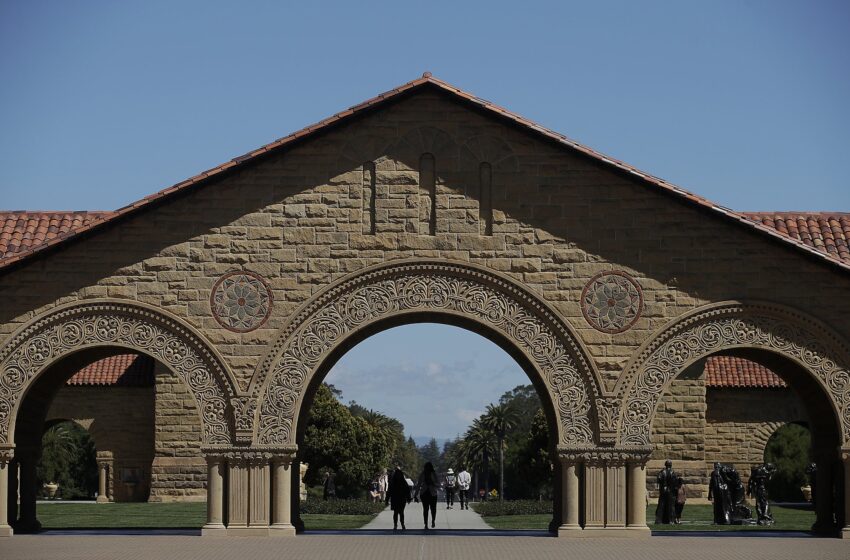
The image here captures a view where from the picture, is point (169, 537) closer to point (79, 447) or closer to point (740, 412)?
point (740, 412)

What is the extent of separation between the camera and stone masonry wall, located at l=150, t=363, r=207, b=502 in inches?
1574

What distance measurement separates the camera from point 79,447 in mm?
68312

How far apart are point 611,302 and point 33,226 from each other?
10680 millimetres

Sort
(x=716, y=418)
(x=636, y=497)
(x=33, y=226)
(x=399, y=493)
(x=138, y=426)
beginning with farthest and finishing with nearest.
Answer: (x=138, y=426) < (x=716, y=418) < (x=399, y=493) < (x=33, y=226) < (x=636, y=497)

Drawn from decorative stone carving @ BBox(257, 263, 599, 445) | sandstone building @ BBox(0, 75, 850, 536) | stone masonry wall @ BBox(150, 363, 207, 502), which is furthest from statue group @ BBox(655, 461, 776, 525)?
stone masonry wall @ BBox(150, 363, 207, 502)

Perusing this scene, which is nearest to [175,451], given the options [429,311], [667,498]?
[667,498]

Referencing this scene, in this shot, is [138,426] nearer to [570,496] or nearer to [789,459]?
[570,496]

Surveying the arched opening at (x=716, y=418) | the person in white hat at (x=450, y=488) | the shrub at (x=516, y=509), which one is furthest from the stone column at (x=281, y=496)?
the person in white hat at (x=450, y=488)

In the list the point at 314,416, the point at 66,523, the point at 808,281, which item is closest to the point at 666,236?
the point at 808,281

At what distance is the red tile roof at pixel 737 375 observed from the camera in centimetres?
3988

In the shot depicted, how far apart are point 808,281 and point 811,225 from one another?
7.39 ft

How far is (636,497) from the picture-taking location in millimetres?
23562

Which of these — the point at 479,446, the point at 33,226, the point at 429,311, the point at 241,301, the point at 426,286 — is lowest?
Answer: the point at 479,446

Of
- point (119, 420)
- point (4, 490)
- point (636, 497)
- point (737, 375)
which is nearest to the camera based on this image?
point (636, 497)
